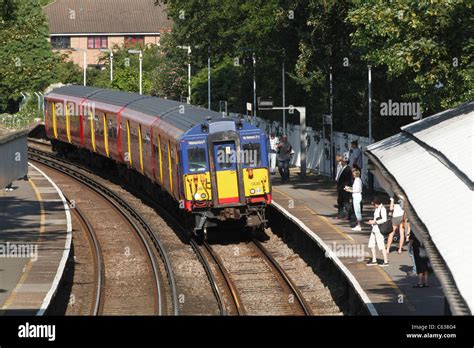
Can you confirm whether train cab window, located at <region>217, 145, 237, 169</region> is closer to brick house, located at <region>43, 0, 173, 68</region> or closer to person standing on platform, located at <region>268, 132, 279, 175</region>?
Answer: person standing on platform, located at <region>268, 132, 279, 175</region>

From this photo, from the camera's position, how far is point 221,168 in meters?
29.5

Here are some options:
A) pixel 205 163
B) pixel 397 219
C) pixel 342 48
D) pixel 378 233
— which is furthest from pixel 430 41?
pixel 342 48

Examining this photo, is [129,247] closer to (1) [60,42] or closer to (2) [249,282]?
(2) [249,282]

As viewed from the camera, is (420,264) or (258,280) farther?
(258,280)

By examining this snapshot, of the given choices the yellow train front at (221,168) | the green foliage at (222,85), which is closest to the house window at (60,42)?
the green foliage at (222,85)

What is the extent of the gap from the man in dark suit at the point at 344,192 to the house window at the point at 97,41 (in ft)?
274

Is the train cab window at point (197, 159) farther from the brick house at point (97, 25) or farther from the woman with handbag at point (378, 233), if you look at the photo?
the brick house at point (97, 25)

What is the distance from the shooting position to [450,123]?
70.1 feet

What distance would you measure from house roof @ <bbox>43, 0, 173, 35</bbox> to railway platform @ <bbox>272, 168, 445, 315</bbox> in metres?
74.6

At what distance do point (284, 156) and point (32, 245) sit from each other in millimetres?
12965

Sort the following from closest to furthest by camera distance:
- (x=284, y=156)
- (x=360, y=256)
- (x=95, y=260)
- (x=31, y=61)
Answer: (x=360, y=256), (x=95, y=260), (x=284, y=156), (x=31, y=61)

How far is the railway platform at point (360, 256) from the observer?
19.2 metres
